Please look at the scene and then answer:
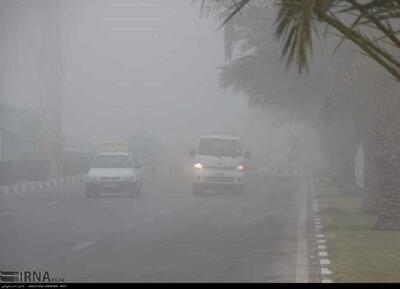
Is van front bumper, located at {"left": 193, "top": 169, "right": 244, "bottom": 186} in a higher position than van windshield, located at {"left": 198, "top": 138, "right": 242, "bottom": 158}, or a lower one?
lower

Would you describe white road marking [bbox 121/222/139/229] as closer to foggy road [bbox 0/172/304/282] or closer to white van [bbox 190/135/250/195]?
foggy road [bbox 0/172/304/282]

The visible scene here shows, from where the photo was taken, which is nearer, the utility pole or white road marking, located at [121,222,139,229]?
white road marking, located at [121,222,139,229]

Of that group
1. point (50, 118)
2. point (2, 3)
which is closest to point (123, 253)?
point (50, 118)

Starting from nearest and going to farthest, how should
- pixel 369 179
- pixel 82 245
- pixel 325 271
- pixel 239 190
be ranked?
1. pixel 325 271
2. pixel 82 245
3. pixel 369 179
4. pixel 239 190

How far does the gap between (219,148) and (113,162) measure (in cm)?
462

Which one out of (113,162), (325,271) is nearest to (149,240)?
(325,271)

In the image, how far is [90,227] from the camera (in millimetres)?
21125

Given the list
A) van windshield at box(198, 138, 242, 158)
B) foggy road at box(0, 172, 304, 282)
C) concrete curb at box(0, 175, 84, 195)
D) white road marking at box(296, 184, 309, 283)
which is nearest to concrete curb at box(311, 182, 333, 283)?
white road marking at box(296, 184, 309, 283)

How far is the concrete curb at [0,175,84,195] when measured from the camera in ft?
133

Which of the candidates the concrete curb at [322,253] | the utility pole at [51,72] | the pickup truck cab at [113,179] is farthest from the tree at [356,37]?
the utility pole at [51,72]

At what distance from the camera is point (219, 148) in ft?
131

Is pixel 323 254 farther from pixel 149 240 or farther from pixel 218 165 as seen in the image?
pixel 218 165

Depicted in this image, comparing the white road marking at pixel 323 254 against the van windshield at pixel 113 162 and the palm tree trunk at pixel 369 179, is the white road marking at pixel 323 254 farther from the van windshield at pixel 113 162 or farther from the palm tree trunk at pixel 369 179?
the van windshield at pixel 113 162

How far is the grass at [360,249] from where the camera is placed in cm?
1317
